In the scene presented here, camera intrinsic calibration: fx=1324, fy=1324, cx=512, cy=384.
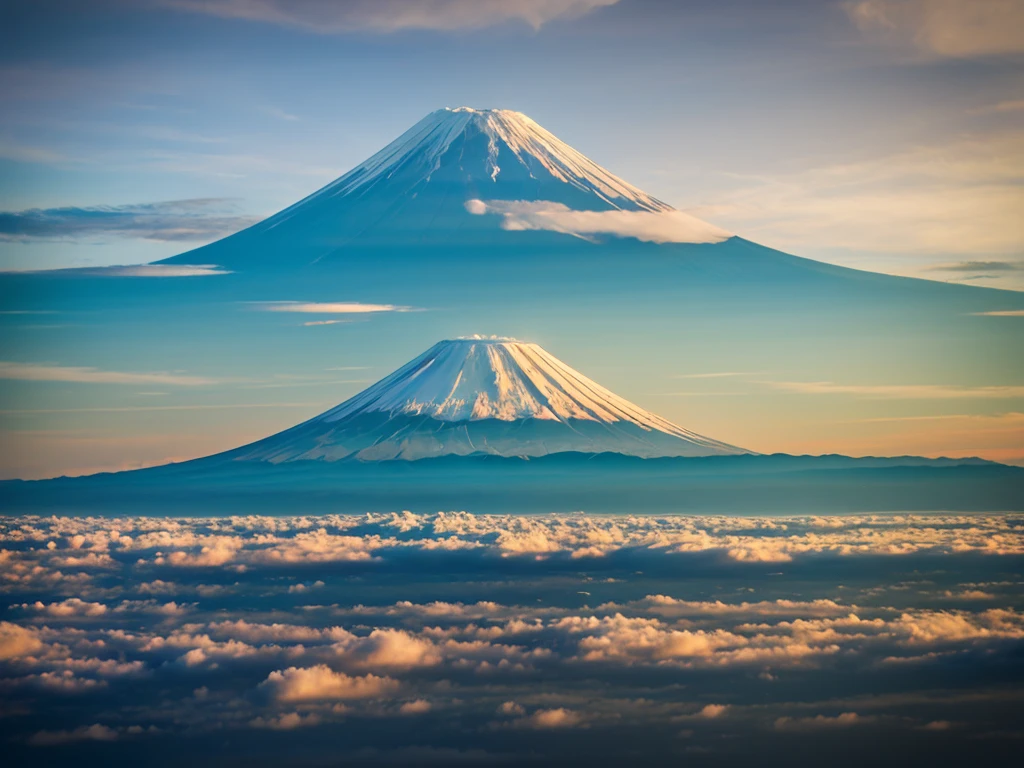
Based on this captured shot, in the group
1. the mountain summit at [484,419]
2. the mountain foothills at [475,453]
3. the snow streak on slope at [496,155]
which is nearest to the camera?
the mountain foothills at [475,453]

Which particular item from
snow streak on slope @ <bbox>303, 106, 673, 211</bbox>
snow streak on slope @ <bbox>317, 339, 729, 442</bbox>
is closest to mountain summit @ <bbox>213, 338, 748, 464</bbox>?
snow streak on slope @ <bbox>317, 339, 729, 442</bbox>

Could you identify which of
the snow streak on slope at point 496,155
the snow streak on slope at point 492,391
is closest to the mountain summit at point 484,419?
the snow streak on slope at point 492,391

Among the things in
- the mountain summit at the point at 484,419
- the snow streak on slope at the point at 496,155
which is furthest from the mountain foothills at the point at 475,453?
the snow streak on slope at the point at 496,155

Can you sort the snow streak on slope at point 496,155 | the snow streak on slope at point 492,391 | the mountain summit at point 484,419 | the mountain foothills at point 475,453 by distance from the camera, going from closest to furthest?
the mountain foothills at point 475,453 < the mountain summit at point 484,419 < the snow streak on slope at point 492,391 < the snow streak on slope at point 496,155

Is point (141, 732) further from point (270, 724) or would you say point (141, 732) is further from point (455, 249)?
point (455, 249)

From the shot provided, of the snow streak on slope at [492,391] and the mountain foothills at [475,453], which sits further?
the snow streak on slope at [492,391]

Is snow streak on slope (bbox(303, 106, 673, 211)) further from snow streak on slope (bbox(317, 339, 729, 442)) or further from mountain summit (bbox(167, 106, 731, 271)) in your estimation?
snow streak on slope (bbox(317, 339, 729, 442))

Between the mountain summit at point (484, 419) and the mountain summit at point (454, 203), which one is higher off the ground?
the mountain summit at point (454, 203)

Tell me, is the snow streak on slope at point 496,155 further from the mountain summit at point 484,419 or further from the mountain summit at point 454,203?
the mountain summit at point 484,419

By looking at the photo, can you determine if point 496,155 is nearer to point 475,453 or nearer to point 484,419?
point 484,419
